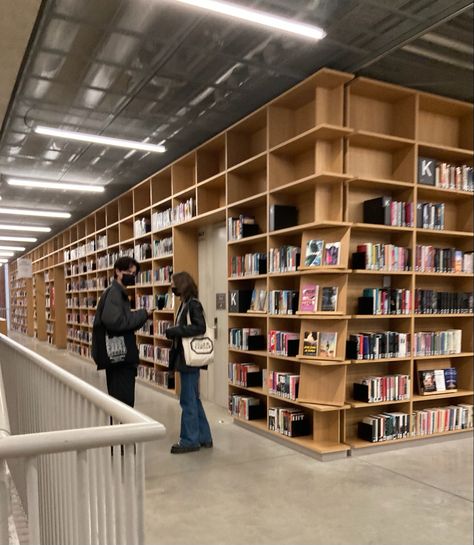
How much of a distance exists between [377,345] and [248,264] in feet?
5.10

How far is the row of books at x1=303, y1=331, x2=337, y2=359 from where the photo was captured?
12.5 feet

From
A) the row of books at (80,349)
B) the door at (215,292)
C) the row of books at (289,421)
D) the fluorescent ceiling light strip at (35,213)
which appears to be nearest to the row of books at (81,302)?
the row of books at (80,349)

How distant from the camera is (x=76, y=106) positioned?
15.2 feet

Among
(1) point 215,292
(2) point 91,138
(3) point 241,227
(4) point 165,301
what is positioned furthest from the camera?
(4) point 165,301

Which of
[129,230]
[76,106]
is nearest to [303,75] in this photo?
[76,106]

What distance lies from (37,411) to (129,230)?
239 inches

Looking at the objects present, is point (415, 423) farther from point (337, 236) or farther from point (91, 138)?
point (91, 138)

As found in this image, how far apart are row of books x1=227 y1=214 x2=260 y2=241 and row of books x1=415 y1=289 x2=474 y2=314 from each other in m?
1.77

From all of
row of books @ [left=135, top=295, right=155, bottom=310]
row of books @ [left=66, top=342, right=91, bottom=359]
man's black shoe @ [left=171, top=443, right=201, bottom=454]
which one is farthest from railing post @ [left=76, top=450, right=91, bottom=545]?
row of books @ [left=66, top=342, right=91, bottom=359]

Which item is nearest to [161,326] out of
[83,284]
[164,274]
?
[164,274]

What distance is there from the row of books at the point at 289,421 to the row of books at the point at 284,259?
51.4 inches

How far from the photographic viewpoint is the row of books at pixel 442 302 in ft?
14.1

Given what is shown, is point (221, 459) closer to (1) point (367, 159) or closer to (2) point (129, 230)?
(1) point (367, 159)

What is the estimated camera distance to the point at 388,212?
409cm
